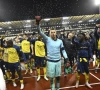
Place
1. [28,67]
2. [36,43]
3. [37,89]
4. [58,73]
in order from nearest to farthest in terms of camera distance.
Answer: [58,73]
[37,89]
[36,43]
[28,67]

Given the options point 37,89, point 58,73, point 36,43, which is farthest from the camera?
point 36,43

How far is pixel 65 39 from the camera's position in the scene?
6371 mm

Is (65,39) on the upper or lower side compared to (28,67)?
upper

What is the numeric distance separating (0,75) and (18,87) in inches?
167

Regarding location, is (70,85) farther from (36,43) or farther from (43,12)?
(43,12)

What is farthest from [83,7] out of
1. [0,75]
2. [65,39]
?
[0,75]

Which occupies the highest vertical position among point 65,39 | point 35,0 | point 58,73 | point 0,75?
point 35,0

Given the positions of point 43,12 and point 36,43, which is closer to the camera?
point 36,43

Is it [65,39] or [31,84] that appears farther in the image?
[65,39]

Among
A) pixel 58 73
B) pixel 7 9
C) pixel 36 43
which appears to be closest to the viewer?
Result: pixel 58 73

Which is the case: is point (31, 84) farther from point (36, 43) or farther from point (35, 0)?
point (35, 0)

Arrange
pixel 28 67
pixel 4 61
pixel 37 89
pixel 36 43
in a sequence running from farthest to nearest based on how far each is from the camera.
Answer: pixel 28 67 < pixel 36 43 < pixel 4 61 < pixel 37 89

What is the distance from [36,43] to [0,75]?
4.58 meters

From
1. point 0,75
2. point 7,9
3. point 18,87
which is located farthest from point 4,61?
point 7,9
